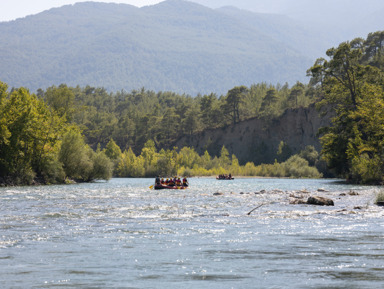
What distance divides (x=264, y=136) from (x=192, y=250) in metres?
139

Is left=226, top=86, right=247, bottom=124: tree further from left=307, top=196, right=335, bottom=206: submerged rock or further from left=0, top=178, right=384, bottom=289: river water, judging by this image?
left=0, top=178, right=384, bottom=289: river water

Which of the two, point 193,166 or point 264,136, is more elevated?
point 264,136

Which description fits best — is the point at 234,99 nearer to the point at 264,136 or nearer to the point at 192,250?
the point at 264,136

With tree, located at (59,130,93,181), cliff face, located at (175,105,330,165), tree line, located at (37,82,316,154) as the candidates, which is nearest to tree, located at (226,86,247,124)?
tree line, located at (37,82,316,154)

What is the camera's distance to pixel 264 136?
15388 centimetres

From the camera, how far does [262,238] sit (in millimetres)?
19406

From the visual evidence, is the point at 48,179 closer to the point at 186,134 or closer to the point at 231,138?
the point at 231,138

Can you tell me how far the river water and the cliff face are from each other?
370 ft

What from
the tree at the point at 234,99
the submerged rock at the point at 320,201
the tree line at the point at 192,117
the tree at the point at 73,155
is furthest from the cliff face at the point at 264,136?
the submerged rock at the point at 320,201

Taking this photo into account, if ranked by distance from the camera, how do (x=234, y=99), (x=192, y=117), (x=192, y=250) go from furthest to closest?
1. (x=192, y=117)
2. (x=234, y=99)
3. (x=192, y=250)

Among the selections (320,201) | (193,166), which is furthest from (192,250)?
(193,166)

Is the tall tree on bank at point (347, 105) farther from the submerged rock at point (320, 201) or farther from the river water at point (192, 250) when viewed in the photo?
the river water at point (192, 250)

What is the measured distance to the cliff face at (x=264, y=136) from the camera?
140 metres

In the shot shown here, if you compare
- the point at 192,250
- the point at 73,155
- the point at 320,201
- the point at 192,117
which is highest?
the point at 192,117
